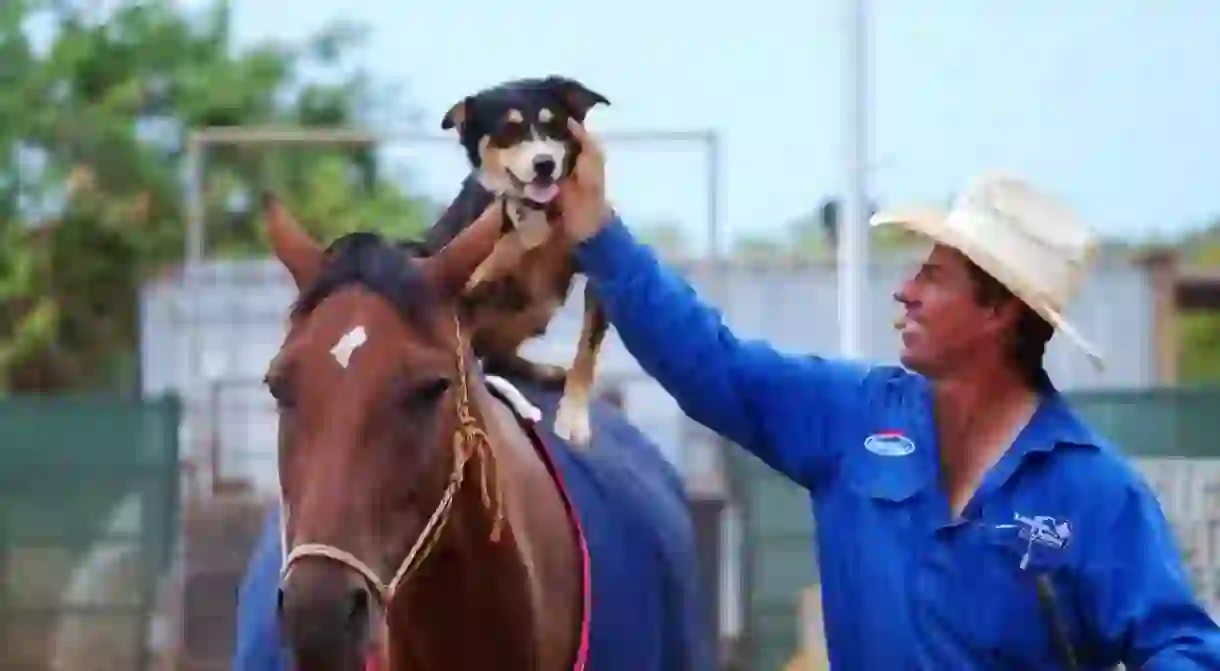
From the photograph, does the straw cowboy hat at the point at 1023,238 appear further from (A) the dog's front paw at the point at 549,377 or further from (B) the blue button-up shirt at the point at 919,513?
(A) the dog's front paw at the point at 549,377

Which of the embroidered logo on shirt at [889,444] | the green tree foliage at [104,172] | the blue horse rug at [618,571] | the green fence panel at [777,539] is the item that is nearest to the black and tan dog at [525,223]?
the blue horse rug at [618,571]

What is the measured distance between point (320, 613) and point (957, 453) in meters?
1.04

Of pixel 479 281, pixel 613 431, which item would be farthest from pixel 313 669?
pixel 613 431

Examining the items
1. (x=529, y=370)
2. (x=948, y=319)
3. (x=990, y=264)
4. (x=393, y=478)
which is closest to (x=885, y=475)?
(x=948, y=319)

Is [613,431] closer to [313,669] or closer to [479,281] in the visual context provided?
[479,281]

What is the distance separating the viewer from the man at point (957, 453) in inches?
110

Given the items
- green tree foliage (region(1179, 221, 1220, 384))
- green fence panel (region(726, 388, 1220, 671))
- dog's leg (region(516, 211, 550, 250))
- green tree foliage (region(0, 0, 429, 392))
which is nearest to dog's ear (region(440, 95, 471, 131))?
dog's leg (region(516, 211, 550, 250))

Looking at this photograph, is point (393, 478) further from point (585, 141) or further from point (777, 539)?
point (777, 539)

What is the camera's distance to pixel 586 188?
10.3ft

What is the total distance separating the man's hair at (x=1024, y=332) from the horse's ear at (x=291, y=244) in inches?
42.8

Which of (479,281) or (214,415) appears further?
(214,415)

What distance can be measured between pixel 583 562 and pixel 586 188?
3.15 ft

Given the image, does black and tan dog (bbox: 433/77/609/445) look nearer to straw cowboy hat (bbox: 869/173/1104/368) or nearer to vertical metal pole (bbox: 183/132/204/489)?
straw cowboy hat (bbox: 869/173/1104/368)

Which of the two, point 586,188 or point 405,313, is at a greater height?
point 586,188
